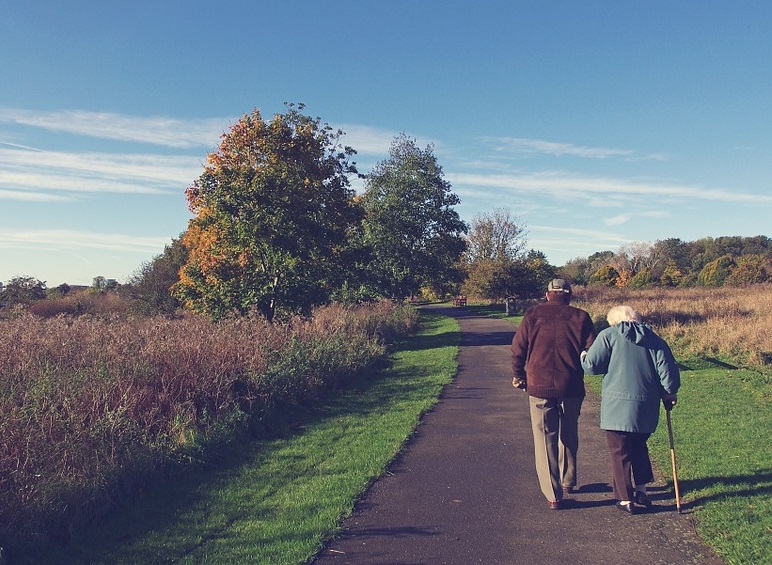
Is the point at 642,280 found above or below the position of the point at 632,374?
above

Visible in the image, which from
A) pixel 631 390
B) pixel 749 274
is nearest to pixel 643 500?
pixel 631 390

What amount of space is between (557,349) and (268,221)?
550 inches

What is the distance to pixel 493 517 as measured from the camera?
5.20m

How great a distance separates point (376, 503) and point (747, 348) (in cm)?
1473

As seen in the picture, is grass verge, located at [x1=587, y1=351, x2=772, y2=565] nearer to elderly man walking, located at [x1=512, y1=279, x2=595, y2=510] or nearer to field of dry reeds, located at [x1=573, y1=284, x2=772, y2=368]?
elderly man walking, located at [x1=512, y1=279, x2=595, y2=510]

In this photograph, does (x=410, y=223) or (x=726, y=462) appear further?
(x=410, y=223)

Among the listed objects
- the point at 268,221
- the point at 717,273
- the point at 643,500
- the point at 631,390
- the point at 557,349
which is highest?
the point at 268,221

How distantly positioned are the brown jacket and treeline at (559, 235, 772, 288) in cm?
4942

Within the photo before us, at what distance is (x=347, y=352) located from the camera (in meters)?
13.6

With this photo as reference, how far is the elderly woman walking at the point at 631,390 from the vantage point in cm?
520

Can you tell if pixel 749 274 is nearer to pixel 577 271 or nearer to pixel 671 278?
pixel 671 278

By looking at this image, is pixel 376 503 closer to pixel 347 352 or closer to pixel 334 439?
pixel 334 439

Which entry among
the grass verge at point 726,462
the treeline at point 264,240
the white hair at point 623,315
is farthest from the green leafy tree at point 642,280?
the white hair at point 623,315

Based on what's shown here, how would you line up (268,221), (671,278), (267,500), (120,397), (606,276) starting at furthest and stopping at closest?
(606,276) < (671,278) < (268,221) < (120,397) < (267,500)
